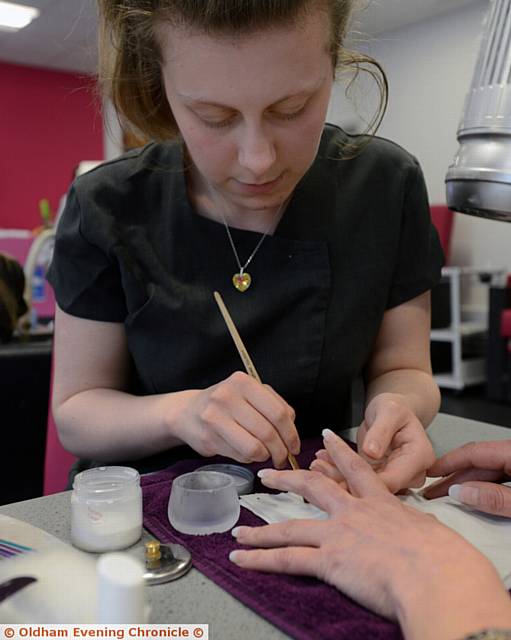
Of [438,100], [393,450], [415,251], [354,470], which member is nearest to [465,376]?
[438,100]

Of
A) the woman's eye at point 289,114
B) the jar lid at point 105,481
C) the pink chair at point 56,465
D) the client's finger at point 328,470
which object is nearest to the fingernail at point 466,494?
the client's finger at point 328,470

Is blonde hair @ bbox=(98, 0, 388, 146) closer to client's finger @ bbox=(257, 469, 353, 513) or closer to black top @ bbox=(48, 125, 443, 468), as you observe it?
black top @ bbox=(48, 125, 443, 468)

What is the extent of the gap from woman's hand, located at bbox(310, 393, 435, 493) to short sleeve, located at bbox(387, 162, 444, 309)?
305mm

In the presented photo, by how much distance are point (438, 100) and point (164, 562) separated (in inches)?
191

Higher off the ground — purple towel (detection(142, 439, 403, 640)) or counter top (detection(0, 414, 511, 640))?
purple towel (detection(142, 439, 403, 640))

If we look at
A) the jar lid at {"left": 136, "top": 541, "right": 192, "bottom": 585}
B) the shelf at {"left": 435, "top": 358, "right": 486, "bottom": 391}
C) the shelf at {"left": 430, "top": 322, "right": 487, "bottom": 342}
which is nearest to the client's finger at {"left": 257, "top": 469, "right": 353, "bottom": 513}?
the jar lid at {"left": 136, "top": 541, "right": 192, "bottom": 585}

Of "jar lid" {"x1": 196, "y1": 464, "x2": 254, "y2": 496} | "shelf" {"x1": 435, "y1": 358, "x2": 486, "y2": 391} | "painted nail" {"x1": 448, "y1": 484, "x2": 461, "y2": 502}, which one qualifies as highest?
"painted nail" {"x1": 448, "y1": 484, "x2": 461, "y2": 502}

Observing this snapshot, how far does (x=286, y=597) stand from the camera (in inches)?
20.7

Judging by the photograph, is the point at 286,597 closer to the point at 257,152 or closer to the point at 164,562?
the point at 164,562

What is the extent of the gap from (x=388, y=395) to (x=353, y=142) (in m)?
0.46

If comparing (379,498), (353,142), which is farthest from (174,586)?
(353,142)

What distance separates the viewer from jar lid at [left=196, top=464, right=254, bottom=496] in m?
0.77

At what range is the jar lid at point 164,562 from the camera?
57 centimetres

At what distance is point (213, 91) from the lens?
2.32 ft
